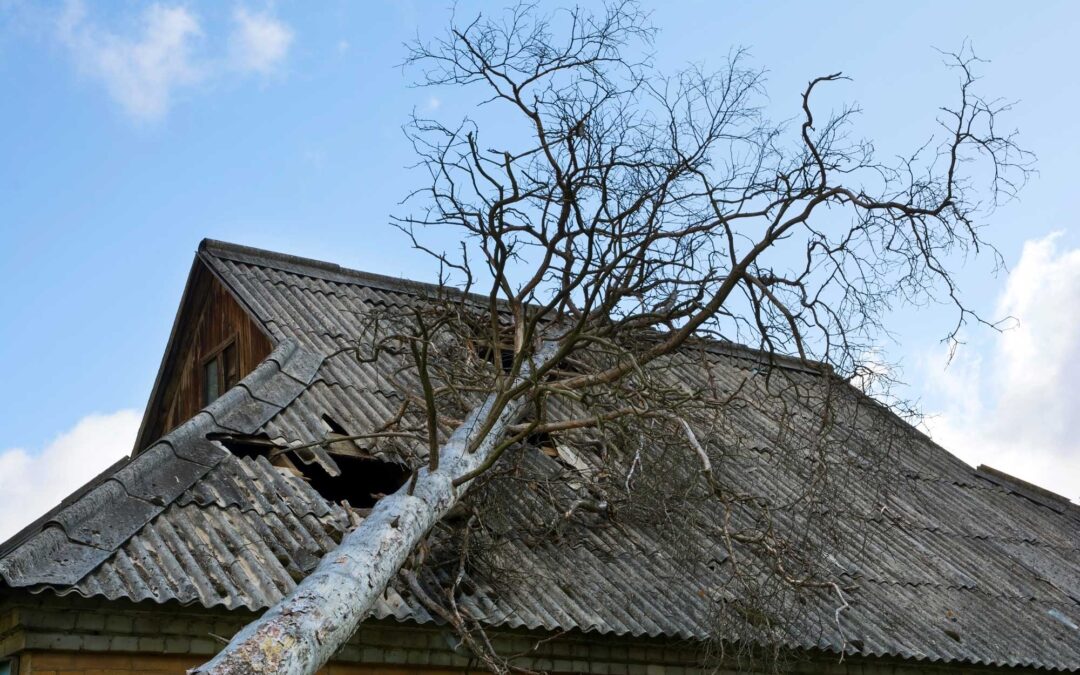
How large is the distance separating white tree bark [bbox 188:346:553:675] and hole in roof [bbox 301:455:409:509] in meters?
1.90

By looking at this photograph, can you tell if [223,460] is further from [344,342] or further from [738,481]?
[738,481]

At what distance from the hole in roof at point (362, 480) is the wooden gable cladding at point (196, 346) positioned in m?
2.34

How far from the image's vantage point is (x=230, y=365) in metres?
11.6

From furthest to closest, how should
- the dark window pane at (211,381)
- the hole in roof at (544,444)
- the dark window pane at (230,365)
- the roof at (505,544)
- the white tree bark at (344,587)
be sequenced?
the dark window pane at (211,381) → the dark window pane at (230,365) → the hole in roof at (544,444) → the roof at (505,544) → the white tree bark at (344,587)

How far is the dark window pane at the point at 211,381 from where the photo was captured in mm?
11891

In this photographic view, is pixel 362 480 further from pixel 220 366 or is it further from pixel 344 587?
pixel 344 587

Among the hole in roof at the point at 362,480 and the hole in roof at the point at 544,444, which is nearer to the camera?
the hole in roof at the point at 362,480

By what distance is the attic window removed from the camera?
37.9 feet

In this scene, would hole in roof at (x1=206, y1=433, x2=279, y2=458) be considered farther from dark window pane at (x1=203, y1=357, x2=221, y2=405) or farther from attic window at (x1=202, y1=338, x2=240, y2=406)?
dark window pane at (x1=203, y1=357, x2=221, y2=405)

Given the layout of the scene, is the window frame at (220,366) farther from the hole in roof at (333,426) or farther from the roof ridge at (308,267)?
the hole in roof at (333,426)

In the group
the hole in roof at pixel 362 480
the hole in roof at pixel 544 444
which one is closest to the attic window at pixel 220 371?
the hole in roof at pixel 362 480

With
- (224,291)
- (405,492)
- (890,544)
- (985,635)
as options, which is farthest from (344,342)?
(985,635)

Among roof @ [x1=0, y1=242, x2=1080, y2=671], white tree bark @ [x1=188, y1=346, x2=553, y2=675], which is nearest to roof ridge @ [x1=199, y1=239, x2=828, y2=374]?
roof @ [x1=0, y1=242, x2=1080, y2=671]

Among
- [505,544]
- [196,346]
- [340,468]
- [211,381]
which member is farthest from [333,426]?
[196,346]
